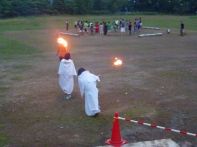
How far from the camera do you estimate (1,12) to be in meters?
68.9

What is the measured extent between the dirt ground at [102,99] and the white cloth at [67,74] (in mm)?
492

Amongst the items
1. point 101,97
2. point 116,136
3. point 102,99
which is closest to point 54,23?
point 101,97

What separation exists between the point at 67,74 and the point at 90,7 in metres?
64.8

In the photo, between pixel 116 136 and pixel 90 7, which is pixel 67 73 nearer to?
pixel 116 136

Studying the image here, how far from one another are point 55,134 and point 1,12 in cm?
6069

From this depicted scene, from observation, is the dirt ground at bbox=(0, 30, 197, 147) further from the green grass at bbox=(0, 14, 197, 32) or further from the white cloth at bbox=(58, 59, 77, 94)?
the green grass at bbox=(0, 14, 197, 32)

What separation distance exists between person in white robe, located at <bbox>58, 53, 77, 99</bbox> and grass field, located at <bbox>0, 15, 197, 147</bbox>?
43cm

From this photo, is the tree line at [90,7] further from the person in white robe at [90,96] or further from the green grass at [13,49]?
the person in white robe at [90,96]

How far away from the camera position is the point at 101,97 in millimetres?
15039

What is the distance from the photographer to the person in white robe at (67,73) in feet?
47.8

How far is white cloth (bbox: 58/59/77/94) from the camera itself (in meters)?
14.6

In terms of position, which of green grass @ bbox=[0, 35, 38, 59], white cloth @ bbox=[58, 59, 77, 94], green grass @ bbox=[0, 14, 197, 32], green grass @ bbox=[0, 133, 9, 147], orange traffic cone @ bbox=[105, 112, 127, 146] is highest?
white cloth @ bbox=[58, 59, 77, 94]

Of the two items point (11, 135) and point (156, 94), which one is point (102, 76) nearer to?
point (156, 94)

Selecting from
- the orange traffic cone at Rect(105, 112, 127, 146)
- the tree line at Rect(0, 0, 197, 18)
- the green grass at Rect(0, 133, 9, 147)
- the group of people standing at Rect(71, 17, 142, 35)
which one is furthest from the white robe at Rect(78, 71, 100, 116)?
the tree line at Rect(0, 0, 197, 18)
